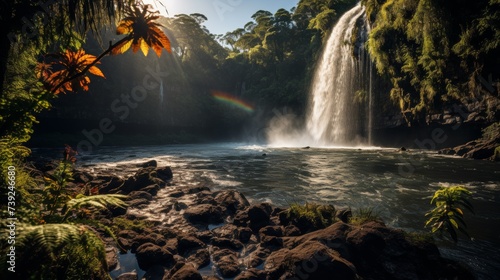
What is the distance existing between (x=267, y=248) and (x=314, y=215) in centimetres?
139

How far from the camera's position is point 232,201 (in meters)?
6.90

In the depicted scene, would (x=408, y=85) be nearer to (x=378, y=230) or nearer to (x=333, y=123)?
(x=333, y=123)

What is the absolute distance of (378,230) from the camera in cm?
424

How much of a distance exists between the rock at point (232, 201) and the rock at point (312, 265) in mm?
2874

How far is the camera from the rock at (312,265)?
3.43 m

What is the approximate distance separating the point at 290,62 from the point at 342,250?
43.0m

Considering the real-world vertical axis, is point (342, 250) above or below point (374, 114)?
below

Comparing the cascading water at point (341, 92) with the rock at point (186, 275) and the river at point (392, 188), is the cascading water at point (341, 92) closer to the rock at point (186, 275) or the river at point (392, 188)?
the river at point (392, 188)

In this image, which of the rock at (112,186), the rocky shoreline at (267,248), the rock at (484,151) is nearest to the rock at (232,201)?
the rocky shoreline at (267,248)

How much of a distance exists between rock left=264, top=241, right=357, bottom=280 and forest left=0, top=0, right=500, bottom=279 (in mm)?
2484

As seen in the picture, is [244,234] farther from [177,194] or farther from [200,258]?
[177,194]

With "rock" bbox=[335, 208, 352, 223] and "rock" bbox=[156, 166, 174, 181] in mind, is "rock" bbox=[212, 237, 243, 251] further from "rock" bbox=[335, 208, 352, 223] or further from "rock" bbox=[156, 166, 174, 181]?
"rock" bbox=[156, 166, 174, 181]

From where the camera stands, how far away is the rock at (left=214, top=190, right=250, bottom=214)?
6707 millimetres

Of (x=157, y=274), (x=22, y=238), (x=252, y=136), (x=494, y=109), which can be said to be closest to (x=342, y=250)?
(x=157, y=274)
